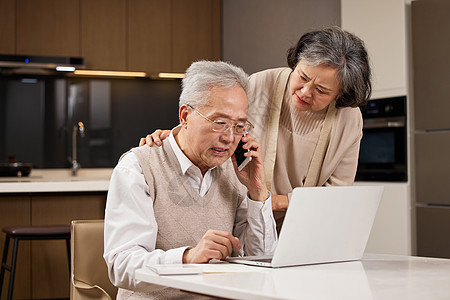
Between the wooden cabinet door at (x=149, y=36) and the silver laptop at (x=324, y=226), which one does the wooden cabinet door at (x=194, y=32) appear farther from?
the silver laptop at (x=324, y=226)

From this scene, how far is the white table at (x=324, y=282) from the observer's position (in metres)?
1.17

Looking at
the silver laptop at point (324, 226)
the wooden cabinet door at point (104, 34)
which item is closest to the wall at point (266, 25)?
the wooden cabinet door at point (104, 34)

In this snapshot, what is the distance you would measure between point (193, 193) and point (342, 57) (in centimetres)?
72

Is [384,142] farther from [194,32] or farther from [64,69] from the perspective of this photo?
[64,69]

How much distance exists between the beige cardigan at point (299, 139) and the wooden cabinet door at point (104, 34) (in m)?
3.51

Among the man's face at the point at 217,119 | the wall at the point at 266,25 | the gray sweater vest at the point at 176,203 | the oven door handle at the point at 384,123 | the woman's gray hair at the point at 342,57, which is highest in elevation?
the wall at the point at 266,25

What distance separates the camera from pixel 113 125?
19.0 feet

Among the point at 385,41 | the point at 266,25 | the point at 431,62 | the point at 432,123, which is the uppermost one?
the point at 266,25

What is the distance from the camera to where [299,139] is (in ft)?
7.41

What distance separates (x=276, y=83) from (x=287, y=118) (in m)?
0.14

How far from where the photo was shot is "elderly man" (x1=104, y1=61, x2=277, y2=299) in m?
1.55

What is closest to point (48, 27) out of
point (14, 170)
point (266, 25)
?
point (14, 170)

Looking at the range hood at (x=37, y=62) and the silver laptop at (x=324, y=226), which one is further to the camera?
the range hood at (x=37, y=62)

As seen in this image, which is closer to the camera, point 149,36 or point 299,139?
point 299,139
